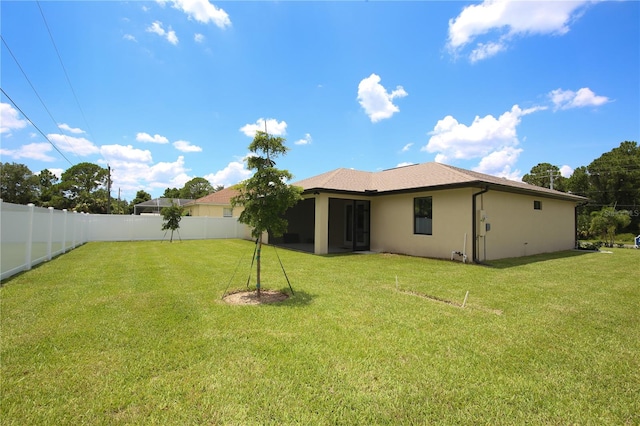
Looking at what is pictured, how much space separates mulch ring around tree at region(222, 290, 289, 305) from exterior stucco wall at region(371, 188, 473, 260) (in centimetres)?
779

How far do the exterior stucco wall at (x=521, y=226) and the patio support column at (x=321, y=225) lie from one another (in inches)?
242

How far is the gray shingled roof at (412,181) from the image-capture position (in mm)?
11438

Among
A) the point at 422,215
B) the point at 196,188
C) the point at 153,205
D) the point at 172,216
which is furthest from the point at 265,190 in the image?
the point at 196,188

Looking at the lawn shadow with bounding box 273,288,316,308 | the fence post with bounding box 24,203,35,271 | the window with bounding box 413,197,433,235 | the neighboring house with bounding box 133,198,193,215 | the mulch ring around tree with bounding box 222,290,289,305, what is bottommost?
the mulch ring around tree with bounding box 222,290,289,305

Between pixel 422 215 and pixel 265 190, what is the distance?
8.51 m

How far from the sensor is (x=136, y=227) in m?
20.2

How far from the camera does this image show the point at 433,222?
12.1 m

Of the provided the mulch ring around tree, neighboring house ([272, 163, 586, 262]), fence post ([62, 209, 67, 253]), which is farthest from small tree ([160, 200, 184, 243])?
the mulch ring around tree

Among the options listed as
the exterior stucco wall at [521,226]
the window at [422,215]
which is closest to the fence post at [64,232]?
the window at [422,215]

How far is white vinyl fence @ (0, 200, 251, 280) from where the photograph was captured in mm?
7281

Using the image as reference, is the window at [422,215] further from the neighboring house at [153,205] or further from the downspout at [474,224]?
the neighboring house at [153,205]

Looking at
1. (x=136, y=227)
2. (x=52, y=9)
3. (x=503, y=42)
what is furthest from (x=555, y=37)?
(x=136, y=227)

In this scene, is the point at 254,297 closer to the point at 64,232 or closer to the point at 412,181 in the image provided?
the point at 412,181

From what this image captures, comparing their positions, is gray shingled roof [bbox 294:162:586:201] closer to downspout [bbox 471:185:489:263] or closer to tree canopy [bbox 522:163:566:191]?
downspout [bbox 471:185:489:263]
